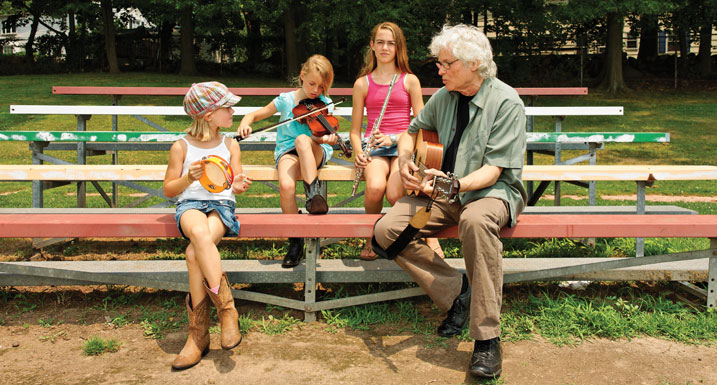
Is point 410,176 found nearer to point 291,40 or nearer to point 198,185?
point 198,185

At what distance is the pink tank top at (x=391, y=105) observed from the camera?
14.9ft

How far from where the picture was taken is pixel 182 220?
348 cm

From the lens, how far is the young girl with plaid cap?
335 cm

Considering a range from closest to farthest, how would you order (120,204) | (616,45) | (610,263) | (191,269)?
1. (191,269)
2. (610,263)
3. (120,204)
4. (616,45)

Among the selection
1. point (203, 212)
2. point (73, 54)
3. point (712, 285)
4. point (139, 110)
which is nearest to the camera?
point (203, 212)

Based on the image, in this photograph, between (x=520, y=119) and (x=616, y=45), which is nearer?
(x=520, y=119)

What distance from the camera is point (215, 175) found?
3.45 meters

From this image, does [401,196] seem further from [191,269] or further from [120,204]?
[120,204]

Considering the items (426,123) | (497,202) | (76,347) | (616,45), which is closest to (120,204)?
(76,347)

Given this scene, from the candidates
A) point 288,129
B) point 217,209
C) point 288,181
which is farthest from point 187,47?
point 217,209

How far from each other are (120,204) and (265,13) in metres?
14.4

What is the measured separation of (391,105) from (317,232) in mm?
1270

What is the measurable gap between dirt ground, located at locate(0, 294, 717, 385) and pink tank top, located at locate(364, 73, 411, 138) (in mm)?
1422

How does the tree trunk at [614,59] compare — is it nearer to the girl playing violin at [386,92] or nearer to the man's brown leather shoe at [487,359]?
the girl playing violin at [386,92]
